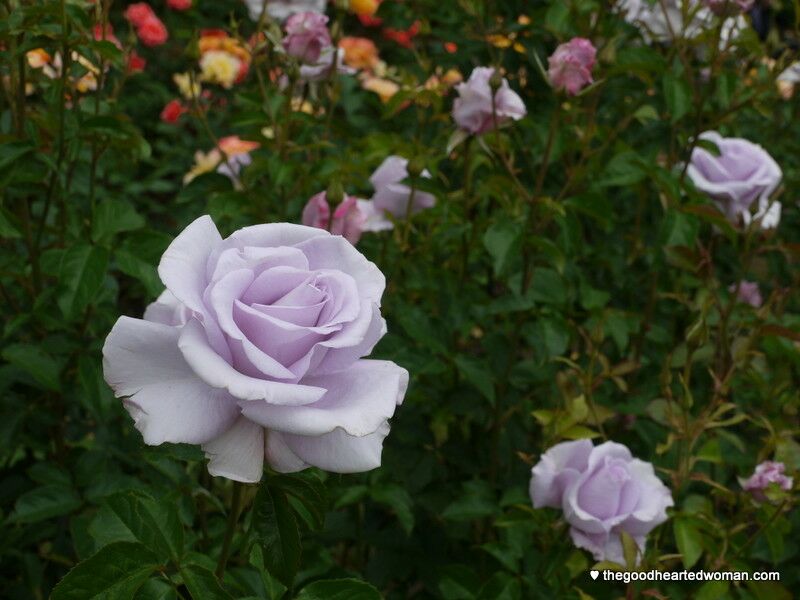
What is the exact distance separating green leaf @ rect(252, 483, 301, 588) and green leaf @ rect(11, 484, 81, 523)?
633mm

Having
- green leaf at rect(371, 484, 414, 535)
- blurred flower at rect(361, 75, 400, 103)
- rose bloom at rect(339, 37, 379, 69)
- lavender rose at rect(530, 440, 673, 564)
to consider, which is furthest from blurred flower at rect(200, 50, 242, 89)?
lavender rose at rect(530, 440, 673, 564)

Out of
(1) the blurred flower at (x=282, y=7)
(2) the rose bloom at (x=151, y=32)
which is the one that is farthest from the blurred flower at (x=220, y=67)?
(1) the blurred flower at (x=282, y=7)

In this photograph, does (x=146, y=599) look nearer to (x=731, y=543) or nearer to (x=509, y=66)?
(x=731, y=543)

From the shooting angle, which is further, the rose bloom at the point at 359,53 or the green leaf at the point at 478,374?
the rose bloom at the point at 359,53

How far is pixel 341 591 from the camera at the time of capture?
85 centimetres

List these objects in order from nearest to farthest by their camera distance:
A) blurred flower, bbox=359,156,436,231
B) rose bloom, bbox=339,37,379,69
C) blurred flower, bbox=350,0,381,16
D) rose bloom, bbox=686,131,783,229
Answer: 1. blurred flower, bbox=359,156,436,231
2. rose bloom, bbox=686,131,783,229
3. blurred flower, bbox=350,0,381,16
4. rose bloom, bbox=339,37,379,69

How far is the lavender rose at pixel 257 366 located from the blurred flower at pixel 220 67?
2390mm

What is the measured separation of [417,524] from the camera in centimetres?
170

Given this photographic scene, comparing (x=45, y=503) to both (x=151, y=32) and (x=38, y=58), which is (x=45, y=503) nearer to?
(x=38, y=58)

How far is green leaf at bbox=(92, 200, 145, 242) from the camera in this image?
1.30 m

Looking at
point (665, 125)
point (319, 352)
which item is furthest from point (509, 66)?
point (319, 352)

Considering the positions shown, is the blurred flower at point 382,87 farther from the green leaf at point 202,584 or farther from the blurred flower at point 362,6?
the green leaf at point 202,584

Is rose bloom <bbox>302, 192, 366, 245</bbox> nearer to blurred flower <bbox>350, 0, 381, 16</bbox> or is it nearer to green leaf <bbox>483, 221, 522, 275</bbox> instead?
green leaf <bbox>483, 221, 522, 275</bbox>

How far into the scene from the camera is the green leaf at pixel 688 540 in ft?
3.96
